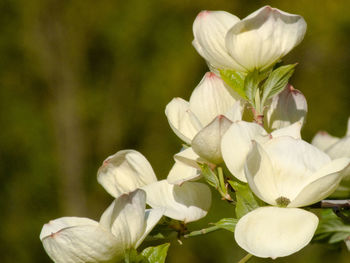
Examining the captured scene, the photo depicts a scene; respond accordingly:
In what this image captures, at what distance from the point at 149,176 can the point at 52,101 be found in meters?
1.84

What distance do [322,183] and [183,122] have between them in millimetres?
132

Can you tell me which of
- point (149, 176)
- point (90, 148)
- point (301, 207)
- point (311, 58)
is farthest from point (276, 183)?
point (90, 148)

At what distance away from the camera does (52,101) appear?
2.23 m

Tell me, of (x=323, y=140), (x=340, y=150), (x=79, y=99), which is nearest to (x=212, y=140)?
(x=340, y=150)

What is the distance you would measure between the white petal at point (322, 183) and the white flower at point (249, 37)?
105 millimetres

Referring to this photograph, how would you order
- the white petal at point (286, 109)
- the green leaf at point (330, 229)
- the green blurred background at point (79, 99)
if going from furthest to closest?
1. the green blurred background at point (79, 99)
2. the green leaf at point (330, 229)
3. the white petal at point (286, 109)

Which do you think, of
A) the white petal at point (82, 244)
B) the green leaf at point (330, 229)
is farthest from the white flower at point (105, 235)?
the green leaf at point (330, 229)

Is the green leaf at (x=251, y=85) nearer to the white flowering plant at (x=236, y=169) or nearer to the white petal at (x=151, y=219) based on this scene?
the white flowering plant at (x=236, y=169)

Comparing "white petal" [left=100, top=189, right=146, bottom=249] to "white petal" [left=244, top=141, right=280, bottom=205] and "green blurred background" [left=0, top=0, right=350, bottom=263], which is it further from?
"green blurred background" [left=0, top=0, right=350, bottom=263]

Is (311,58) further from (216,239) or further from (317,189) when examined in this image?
(317,189)

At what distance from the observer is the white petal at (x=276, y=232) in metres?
0.33

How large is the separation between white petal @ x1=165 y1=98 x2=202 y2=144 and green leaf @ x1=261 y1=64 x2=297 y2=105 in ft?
0.18

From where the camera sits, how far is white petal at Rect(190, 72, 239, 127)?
1.37 feet

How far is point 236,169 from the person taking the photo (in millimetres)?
371
